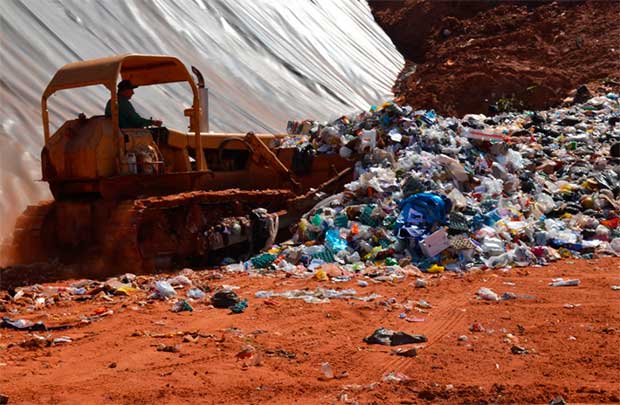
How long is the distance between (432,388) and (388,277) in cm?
346

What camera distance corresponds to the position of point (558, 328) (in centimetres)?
555

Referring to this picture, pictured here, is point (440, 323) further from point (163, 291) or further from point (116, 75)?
point (116, 75)

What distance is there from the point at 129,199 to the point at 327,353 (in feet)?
11.6

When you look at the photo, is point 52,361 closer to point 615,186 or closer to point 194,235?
point 194,235

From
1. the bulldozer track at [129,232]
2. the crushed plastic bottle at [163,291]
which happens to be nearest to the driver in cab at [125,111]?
the bulldozer track at [129,232]

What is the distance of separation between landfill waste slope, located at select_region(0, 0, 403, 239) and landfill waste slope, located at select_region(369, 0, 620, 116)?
2.09 meters

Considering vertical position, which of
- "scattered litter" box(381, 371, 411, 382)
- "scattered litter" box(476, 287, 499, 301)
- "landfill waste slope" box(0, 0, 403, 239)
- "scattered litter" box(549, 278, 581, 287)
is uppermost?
"landfill waste slope" box(0, 0, 403, 239)

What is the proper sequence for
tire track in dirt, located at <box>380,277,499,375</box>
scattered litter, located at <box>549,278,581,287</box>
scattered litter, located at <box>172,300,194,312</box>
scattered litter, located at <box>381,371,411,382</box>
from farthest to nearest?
scattered litter, located at <box>549,278,581,287</box>
scattered litter, located at <box>172,300,194,312</box>
tire track in dirt, located at <box>380,277,499,375</box>
scattered litter, located at <box>381,371,411,382</box>

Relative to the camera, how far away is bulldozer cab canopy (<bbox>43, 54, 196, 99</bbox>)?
307 inches

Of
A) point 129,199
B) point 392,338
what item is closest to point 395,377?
point 392,338

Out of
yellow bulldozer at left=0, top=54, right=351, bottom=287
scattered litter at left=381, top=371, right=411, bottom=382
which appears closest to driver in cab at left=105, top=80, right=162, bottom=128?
yellow bulldozer at left=0, top=54, right=351, bottom=287

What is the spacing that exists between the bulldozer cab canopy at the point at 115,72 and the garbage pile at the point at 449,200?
2320mm

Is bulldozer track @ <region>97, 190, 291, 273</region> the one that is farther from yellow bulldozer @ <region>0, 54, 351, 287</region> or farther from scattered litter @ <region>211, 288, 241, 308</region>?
scattered litter @ <region>211, 288, 241, 308</region>

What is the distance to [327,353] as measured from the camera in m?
5.02
